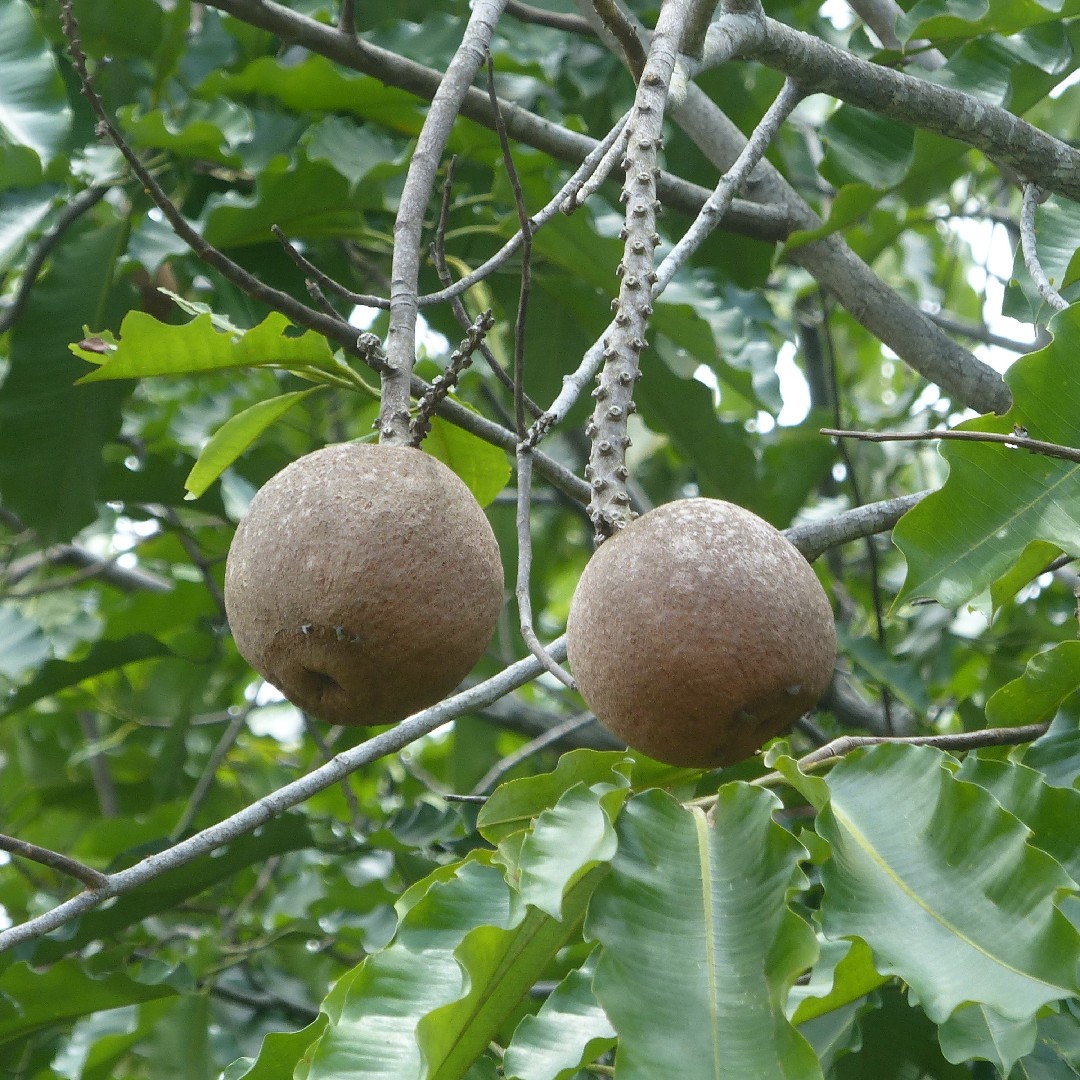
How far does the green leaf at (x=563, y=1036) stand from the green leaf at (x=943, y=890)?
7.1 inches

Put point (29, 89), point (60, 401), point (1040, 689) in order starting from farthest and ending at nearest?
point (60, 401)
point (29, 89)
point (1040, 689)

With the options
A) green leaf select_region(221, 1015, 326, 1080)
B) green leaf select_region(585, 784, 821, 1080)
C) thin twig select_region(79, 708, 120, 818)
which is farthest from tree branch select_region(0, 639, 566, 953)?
thin twig select_region(79, 708, 120, 818)

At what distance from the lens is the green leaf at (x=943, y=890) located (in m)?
0.74

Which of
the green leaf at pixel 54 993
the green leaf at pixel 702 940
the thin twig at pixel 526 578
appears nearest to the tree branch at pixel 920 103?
the thin twig at pixel 526 578

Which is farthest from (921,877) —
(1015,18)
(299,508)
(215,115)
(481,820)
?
(215,115)

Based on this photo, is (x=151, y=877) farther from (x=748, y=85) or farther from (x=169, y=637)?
(x=748, y=85)

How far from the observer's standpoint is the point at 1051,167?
4.78ft

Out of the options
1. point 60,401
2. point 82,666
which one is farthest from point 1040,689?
point 82,666

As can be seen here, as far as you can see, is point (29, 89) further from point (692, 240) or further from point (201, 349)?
point (692, 240)

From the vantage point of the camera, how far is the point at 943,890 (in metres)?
0.82

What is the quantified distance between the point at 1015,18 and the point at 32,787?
246cm

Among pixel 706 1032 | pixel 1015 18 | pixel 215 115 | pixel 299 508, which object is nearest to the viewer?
pixel 706 1032

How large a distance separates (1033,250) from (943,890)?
77 cm

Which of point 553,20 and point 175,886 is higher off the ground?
point 553,20
